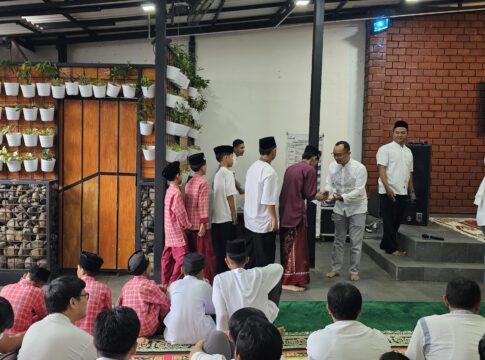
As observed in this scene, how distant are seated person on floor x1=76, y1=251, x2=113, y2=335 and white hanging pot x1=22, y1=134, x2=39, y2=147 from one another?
242 cm

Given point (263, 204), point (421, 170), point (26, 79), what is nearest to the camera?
point (263, 204)

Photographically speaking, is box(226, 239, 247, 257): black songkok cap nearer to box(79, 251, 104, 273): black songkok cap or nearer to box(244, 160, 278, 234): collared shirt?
box(79, 251, 104, 273): black songkok cap

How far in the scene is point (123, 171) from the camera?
561cm

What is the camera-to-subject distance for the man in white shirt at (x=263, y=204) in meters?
5.04

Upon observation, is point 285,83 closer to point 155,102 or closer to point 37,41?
point 155,102

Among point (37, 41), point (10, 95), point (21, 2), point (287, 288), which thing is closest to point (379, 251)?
point (287, 288)

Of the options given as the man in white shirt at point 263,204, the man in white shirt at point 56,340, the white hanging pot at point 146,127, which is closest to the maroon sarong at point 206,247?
the man in white shirt at point 263,204

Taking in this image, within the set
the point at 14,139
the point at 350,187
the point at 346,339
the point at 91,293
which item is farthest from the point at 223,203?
the point at 346,339

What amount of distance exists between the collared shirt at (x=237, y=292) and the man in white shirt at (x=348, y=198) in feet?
7.64

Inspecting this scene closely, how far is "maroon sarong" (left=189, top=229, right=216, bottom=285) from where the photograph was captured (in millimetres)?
5102

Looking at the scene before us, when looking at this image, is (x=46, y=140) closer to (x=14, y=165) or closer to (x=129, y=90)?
(x=14, y=165)

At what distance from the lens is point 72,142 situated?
5.58 meters

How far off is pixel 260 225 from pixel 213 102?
3629 mm

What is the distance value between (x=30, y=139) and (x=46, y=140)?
0.16m
